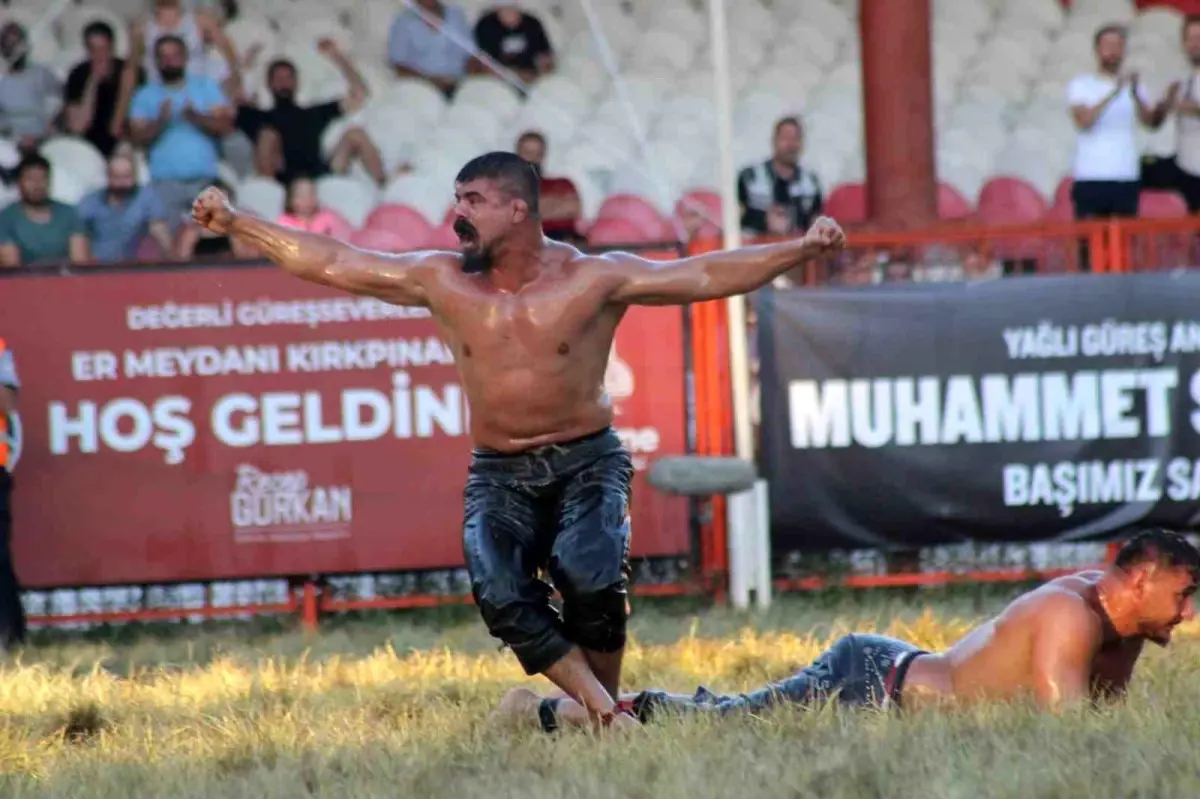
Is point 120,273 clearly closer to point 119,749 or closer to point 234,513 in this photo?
point 234,513

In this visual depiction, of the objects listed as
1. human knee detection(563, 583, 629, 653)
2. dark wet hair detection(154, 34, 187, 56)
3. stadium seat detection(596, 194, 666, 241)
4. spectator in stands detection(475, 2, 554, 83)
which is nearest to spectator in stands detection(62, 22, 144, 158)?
dark wet hair detection(154, 34, 187, 56)

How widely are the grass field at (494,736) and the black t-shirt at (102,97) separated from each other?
5.47 meters

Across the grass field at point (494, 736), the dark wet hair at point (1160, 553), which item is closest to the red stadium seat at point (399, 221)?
the grass field at point (494, 736)

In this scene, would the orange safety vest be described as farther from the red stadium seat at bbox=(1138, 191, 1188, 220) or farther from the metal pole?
the red stadium seat at bbox=(1138, 191, 1188, 220)

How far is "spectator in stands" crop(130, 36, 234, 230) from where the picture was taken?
43.7ft

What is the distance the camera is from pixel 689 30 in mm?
16062

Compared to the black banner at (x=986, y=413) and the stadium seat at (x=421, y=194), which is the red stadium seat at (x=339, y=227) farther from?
the black banner at (x=986, y=413)

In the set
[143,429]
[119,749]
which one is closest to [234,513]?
[143,429]

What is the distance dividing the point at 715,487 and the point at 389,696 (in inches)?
115

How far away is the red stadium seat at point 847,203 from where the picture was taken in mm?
14234

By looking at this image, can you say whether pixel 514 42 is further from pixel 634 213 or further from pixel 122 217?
pixel 122 217

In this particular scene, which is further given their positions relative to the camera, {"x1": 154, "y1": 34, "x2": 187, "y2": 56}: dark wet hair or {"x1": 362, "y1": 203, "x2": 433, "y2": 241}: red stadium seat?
{"x1": 154, "y1": 34, "x2": 187, "y2": 56}: dark wet hair

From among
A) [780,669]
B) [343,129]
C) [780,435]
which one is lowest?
[780,669]

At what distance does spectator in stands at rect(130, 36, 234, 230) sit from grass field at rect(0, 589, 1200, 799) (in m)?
4.58
